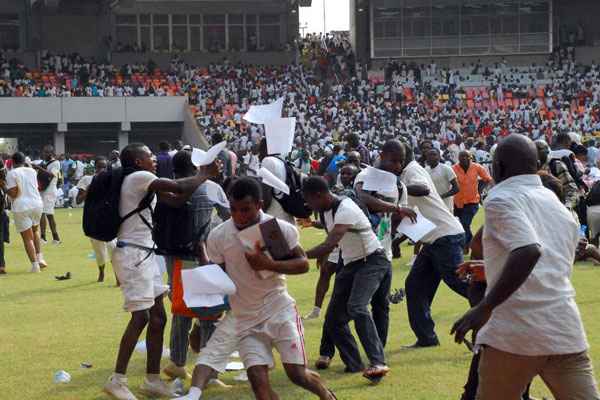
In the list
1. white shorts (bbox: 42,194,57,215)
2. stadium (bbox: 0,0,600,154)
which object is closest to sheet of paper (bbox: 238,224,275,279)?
white shorts (bbox: 42,194,57,215)

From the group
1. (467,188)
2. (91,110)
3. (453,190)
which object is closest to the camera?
(453,190)

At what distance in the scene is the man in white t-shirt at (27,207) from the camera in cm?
1507

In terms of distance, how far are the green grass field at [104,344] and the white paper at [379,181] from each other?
1.34m

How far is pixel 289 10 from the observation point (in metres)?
53.4

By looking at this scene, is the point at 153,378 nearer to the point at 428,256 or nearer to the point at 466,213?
the point at 428,256

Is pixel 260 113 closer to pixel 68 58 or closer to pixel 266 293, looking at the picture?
pixel 266 293

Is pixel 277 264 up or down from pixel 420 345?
up

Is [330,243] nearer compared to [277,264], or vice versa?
[277,264]

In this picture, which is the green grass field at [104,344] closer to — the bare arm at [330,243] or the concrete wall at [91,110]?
the bare arm at [330,243]

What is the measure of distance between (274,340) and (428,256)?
3.19m

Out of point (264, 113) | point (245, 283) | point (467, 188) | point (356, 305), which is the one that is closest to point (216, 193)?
point (264, 113)

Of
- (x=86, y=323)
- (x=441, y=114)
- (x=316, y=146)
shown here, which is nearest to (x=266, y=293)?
(x=86, y=323)

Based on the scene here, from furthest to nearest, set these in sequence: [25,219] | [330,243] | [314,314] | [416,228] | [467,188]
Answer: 1. [25,219]
2. [467,188]
3. [314,314]
4. [416,228]
5. [330,243]

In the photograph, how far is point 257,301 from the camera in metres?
5.77
